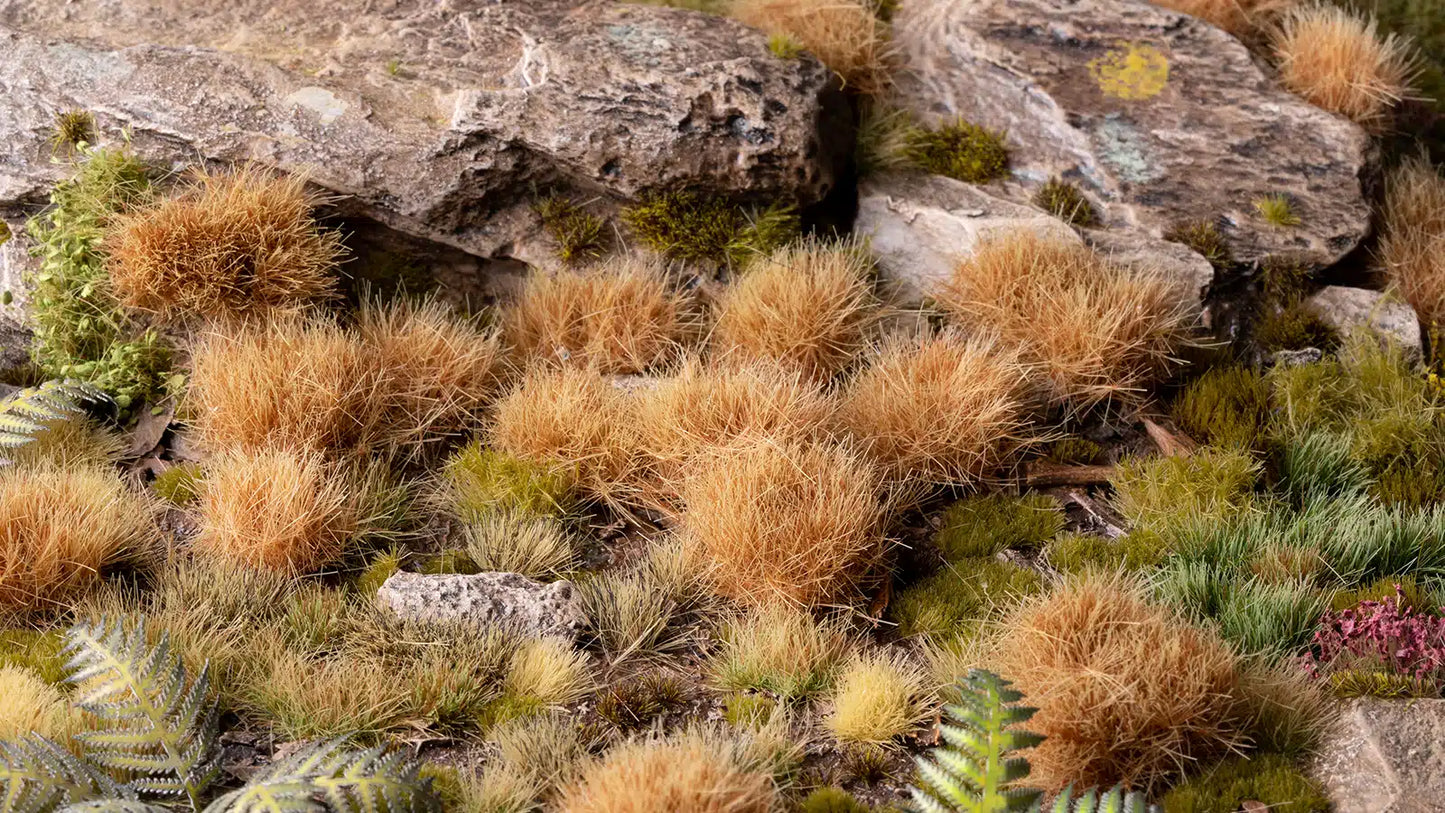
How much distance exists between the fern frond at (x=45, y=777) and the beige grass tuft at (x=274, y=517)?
1.40 meters

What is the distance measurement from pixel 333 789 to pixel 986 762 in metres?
2.01

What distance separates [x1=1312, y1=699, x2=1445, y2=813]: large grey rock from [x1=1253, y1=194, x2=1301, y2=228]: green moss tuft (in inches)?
138

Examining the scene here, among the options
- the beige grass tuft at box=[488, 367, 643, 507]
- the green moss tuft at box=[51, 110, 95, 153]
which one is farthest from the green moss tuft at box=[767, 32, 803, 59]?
the green moss tuft at box=[51, 110, 95, 153]

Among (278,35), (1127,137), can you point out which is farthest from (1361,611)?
(278,35)

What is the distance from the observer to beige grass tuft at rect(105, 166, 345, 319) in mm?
5914

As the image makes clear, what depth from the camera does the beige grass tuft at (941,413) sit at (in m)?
5.79

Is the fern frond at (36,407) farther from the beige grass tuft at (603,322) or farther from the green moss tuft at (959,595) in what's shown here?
the green moss tuft at (959,595)

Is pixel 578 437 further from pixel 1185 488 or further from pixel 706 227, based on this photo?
pixel 1185 488

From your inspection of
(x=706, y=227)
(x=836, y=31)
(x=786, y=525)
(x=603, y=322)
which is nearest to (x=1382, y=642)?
(x=786, y=525)

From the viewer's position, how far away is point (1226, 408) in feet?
20.3

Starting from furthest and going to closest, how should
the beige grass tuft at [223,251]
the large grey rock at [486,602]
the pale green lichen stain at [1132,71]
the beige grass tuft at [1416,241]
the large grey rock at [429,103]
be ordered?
1. the pale green lichen stain at [1132,71]
2. the beige grass tuft at [1416,241]
3. the large grey rock at [429,103]
4. the beige grass tuft at [223,251]
5. the large grey rock at [486,602]

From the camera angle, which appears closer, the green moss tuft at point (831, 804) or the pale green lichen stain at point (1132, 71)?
the green moss tuft at point (831, 804)

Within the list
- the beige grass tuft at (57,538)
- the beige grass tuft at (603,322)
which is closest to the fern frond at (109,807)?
the beige grass tuft at (57,538)

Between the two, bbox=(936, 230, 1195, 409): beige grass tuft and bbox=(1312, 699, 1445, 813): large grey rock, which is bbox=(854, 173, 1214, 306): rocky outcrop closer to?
bbox=(936, 230, 1195, 409): beige grass tuft
